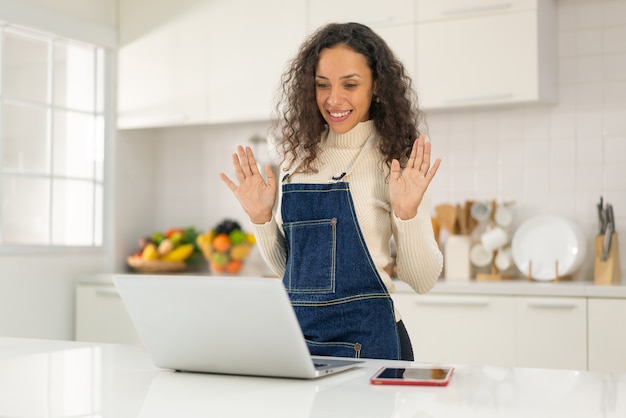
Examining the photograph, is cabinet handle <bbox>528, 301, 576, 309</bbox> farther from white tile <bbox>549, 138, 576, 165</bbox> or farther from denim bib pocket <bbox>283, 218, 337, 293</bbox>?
denim bib pocket <bbox>283, 218, 337, 293</bbox>

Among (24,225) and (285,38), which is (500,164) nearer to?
(285,38)

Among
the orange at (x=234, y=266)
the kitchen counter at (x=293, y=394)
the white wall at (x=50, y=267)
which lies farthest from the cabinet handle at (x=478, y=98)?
the kitchen counter at (x=293, y=394)

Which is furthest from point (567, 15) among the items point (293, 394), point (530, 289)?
point (293, 394)

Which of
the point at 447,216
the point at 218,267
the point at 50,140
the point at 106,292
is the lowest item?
the point at 106,292

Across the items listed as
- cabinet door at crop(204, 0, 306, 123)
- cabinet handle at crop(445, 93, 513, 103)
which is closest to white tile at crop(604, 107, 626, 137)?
cabinet handle at crop(445, 93, 513, 103)

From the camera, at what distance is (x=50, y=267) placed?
3.84 metres

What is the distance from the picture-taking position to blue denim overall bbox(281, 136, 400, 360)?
178 cm

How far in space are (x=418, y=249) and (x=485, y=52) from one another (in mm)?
1744

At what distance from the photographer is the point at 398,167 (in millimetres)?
1800

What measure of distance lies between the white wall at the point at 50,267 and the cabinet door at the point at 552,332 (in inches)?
81.1

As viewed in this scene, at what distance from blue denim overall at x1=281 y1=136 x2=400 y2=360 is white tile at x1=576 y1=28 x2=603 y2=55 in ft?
6.63

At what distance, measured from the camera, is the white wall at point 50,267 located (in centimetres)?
362

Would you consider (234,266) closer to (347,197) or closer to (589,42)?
(589,42)

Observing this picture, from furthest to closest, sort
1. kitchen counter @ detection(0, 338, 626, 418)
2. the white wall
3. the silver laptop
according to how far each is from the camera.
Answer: the white wall
the silver laptop
kitchen counter @ detection(0, 338, 626, 418)
